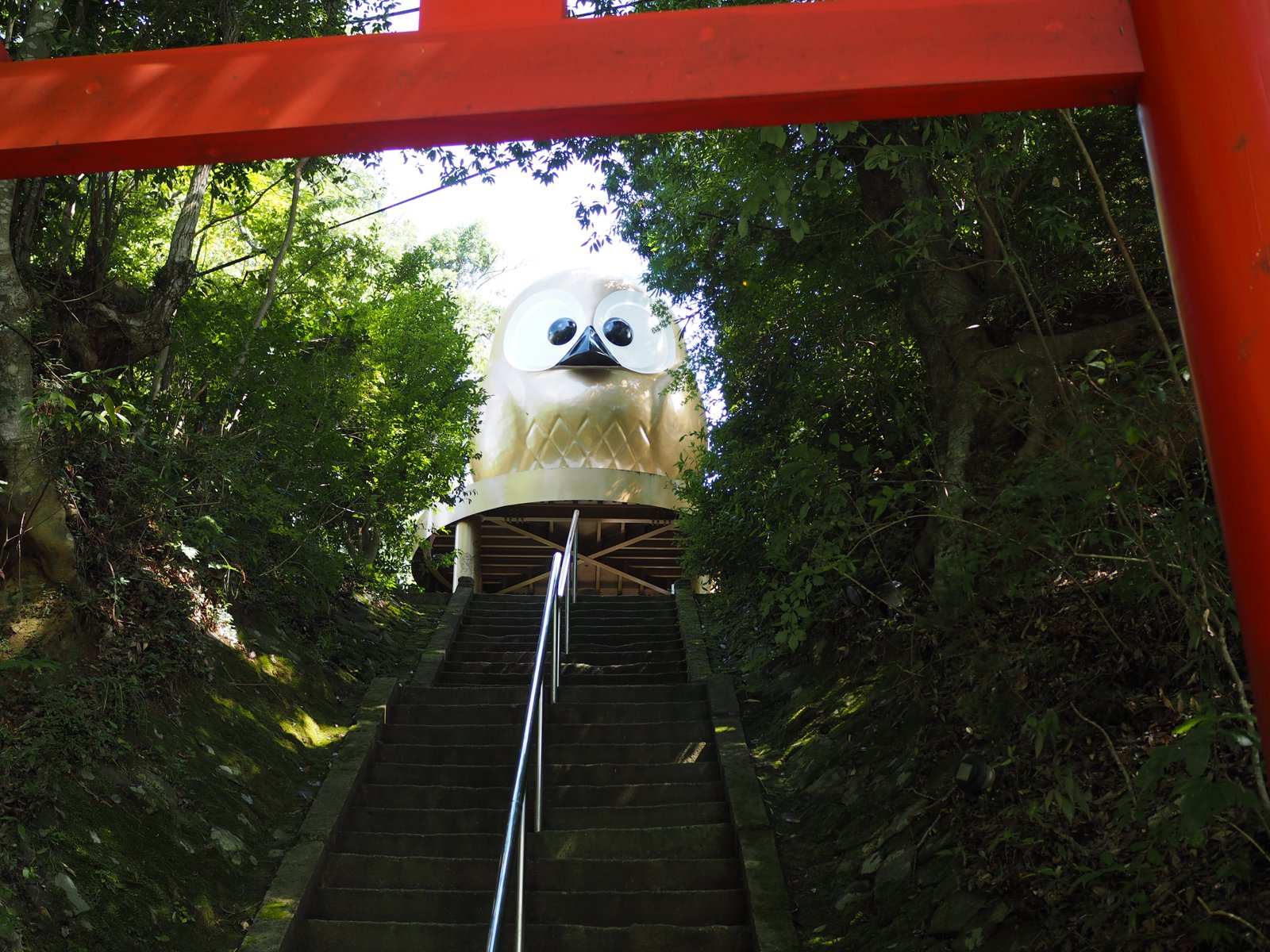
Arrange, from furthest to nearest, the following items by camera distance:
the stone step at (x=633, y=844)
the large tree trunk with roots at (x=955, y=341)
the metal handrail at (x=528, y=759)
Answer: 1. the large tree trunk with roots at (x=955, y=341)
2. the stone step at (x=633, y=844)
3. the metal handrail at (x=528, y=759)

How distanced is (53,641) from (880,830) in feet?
14.0

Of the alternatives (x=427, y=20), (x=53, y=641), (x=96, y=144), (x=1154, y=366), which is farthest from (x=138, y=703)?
(x=1154, y=366)

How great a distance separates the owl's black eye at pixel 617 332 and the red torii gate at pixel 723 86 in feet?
41.4

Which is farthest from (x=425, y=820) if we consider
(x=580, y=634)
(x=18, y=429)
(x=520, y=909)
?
(x=580, y=634)

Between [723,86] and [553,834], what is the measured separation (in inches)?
163

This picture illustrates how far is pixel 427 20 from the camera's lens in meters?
3.01

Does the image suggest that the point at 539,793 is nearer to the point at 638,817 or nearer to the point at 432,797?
the point at 638,817

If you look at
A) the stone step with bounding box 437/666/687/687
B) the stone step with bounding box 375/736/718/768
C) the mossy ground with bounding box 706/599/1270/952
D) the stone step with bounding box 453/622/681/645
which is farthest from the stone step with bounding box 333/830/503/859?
the stone step with bounding box 453/622/681/645

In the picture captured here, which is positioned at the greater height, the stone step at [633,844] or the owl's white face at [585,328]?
the owl's white face at [585,328]

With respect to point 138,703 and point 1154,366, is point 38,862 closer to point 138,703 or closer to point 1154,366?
point 138,703

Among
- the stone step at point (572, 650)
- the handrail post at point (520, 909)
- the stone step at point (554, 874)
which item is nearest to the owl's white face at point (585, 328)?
the stone step at point (572, 650)

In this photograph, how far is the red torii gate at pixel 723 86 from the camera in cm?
240

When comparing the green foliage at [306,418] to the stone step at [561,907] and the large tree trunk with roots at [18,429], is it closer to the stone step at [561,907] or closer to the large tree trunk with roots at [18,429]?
the large tree trunk with roots at [18,429]

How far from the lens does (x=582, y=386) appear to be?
50.2 ft
